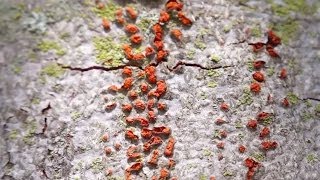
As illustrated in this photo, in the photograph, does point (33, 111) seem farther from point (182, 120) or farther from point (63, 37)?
point (182, 120)

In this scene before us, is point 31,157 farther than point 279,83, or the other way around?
point 279,83

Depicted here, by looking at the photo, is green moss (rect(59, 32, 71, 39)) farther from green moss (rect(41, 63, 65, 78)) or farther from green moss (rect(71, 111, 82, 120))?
green moss (rect(71, 111, 82, 120))

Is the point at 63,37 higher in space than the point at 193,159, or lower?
higher

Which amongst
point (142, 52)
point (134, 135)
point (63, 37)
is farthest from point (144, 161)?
point (63, 37)

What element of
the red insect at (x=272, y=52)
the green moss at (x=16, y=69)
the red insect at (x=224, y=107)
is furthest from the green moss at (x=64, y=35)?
the red insect at (x=272, y=52)

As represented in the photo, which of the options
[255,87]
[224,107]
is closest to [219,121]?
[224,107]

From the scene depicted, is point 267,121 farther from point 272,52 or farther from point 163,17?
point 163,17
